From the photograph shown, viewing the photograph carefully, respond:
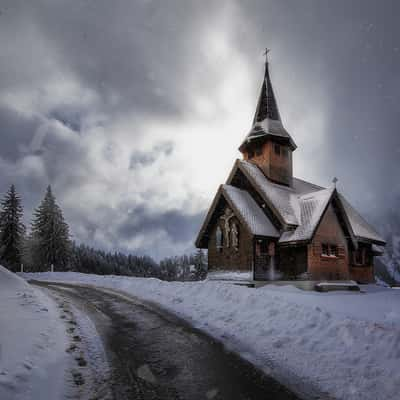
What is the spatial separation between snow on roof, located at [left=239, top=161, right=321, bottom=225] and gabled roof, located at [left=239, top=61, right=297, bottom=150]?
283 centimetres

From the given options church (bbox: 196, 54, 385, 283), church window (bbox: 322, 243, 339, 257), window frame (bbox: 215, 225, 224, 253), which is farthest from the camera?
window frame (bbox: 215, 225, 224, 253)

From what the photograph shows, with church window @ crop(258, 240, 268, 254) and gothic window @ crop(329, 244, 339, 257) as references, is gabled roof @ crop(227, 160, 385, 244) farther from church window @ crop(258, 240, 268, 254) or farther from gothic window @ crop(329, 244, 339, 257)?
gothic window @ crop(329, 244, 339, 257)

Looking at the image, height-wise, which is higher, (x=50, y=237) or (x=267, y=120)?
(x=267, y=120)

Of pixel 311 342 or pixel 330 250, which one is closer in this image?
pixel 311 342

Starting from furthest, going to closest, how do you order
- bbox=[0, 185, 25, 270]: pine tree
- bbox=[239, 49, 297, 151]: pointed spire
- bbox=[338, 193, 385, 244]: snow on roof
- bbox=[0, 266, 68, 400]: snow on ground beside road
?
bbox=[0, 185, 25, 270]: pine tree < bbox=[239, 49, 297, 151]: pointed spire < bbox=[338, 193, 385, 244]: snow on roof < bbox=[0, 266, 68, 400]: snow on ground beside road

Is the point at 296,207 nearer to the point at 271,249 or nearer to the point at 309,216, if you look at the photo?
the point at 309,216

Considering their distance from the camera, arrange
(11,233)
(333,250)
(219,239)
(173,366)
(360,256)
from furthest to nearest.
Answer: (11,233)
(360,256)
(219,239)
(333,250)
(173,366)

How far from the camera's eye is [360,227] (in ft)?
77.9

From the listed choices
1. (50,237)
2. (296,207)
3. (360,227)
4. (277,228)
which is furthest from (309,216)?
(50,237)

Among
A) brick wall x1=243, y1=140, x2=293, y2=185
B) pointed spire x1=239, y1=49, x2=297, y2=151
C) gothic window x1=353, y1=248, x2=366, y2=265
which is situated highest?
pointed spire x1=239, y1=49, x2=297, y2=151

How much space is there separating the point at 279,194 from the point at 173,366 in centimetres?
1769

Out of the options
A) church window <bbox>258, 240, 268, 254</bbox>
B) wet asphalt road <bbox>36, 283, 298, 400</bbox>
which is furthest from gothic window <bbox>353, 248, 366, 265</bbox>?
wet asphalt road <bbox>36, 283, 298, 400</bbox>

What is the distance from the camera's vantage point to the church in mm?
17781

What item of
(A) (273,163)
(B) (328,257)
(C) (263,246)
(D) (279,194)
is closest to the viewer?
(B) (328,257)
